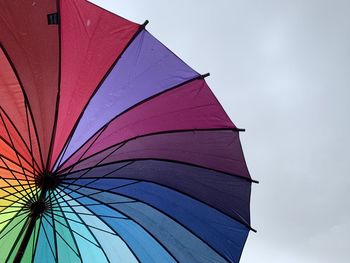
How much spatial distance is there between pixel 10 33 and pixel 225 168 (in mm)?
2715

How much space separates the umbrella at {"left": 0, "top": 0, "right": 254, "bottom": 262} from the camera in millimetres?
3234

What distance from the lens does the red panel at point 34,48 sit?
300cm

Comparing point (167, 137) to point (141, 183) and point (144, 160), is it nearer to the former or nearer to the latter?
point (144, 160)

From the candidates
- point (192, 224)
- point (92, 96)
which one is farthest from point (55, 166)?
point (192, 224)

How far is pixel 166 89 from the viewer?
12.4 ft

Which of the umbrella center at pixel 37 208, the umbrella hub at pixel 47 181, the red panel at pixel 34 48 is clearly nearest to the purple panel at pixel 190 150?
the umbrella hub at pixel 47 181

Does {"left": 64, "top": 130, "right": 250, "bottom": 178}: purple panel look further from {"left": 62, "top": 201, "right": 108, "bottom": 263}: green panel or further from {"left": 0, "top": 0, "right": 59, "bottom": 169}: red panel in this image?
{"left": 0, "top": 0, "right": 59, "bottom": 169}: red panel

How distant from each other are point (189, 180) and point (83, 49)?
1.90m

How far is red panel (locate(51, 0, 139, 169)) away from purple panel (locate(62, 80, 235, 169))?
39 cm

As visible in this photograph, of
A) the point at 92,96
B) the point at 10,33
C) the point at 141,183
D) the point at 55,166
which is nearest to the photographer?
the point at 10,33

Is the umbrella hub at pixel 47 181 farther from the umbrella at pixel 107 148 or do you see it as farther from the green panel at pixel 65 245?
the green panel at pixel 65 245

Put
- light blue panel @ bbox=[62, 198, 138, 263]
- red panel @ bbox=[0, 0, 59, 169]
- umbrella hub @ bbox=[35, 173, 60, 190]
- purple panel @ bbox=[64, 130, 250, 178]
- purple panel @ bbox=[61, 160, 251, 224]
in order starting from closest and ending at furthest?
1. red panel @ bbox=[0, 0, 59, 169]
2. umbrella hub @ bbox=[35, 173, 60, 190]
3. purple panel @ bbox=[64, 130, 250, 178]
4. purple panel @ bbox=[61, 160, 251, 224]
5. light blue panel @ bbox=[62, 198, 138, 263]

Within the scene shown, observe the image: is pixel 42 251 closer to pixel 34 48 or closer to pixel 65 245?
pixel 65 245

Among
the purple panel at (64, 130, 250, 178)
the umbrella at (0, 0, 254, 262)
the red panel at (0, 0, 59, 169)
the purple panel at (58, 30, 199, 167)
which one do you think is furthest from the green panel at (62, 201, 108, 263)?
the red panel at (0, 0, 59, 169)
